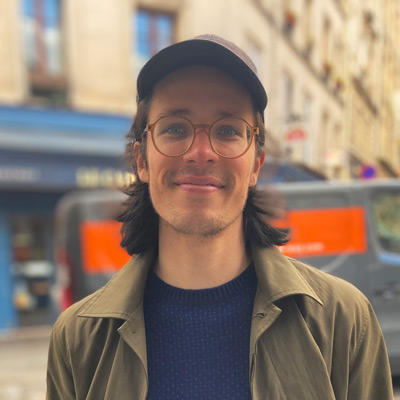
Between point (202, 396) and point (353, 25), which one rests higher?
point (353, 25)

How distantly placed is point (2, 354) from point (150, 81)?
7.41 meters

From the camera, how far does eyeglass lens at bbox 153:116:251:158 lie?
1343 millimetres

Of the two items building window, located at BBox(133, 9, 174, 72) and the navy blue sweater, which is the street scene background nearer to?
building window, located at BBox(133, 9, 174, 72)

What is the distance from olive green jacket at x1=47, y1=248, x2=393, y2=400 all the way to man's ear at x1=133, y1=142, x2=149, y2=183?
0.34 metres

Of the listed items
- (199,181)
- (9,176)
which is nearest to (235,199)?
(199,181)

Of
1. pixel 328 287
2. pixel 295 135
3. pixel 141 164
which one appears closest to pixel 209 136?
pixel 141 164

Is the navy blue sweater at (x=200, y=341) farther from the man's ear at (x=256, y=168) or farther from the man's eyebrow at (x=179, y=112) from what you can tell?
the man's eyebrow at (x=179, y=112)

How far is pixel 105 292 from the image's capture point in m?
1.43

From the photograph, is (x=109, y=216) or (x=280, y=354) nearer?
(x=280, y=354)

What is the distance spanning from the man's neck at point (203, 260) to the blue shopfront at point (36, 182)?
327 inches

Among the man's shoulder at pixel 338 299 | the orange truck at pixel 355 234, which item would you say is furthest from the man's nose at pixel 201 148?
the orange truck at pixel 355 234

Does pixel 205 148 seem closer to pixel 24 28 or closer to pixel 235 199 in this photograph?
pixel 235 199

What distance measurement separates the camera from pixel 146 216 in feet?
5.48

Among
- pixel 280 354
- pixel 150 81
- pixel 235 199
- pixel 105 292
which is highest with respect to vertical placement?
pixel 150 81
